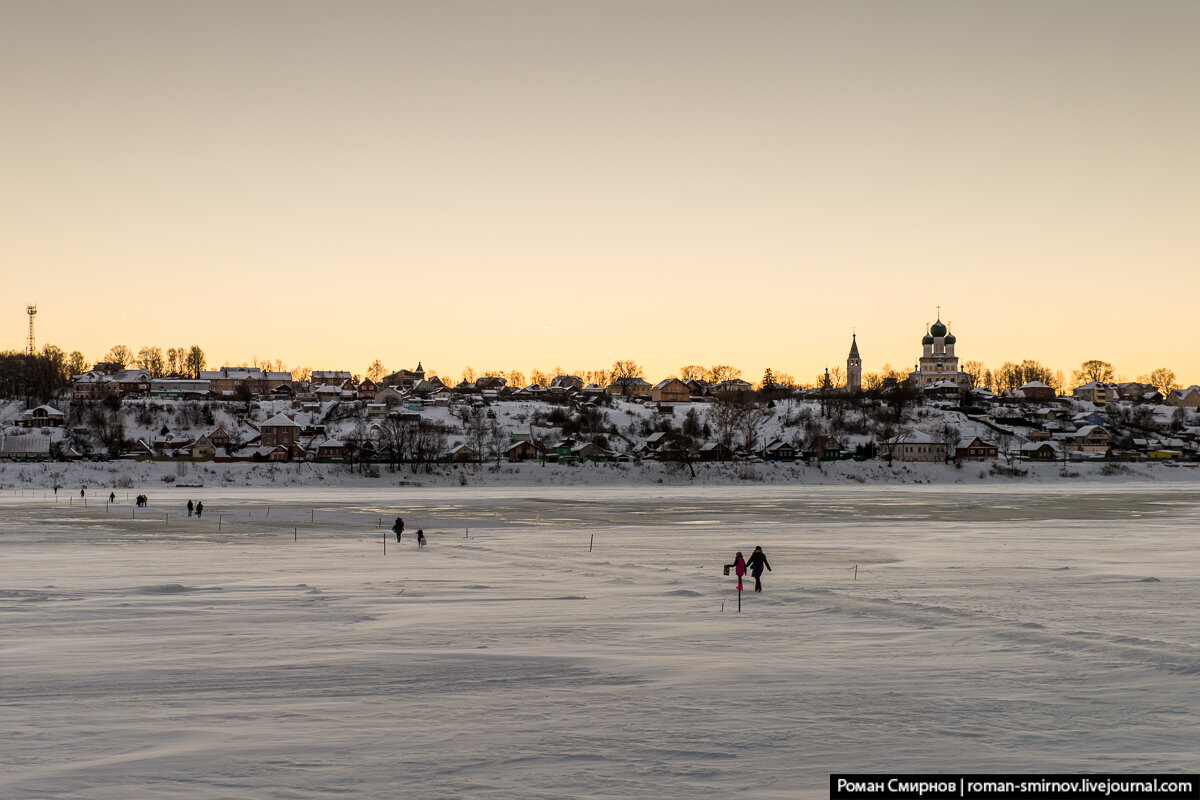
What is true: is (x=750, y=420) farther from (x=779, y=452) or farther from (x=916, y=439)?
(x=916, y=439)

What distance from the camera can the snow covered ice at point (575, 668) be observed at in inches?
451

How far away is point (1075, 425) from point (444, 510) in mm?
140979

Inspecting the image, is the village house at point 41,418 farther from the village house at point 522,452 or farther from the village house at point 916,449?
the village house at point 916,449

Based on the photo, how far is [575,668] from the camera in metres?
16.5

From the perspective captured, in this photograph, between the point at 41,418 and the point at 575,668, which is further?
the point at 41,418

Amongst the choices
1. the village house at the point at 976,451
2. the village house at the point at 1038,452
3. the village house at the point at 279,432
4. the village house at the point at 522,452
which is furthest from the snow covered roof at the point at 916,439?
the village house at the point at 279,432

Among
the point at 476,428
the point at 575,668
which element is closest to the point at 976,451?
the point at 476,428

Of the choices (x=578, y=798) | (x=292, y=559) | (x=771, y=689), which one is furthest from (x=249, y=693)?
(x=292, y=559)

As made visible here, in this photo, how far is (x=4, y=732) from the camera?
12.5 meters

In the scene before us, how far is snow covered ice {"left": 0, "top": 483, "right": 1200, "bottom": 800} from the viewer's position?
11461mm

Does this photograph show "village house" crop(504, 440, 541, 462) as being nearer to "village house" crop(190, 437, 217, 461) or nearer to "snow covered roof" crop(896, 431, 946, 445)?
"village house" crop(190, 437, 217, 461)

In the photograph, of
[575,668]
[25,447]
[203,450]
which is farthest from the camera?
[203,450]

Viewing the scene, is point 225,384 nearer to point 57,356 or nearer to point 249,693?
point 57,356

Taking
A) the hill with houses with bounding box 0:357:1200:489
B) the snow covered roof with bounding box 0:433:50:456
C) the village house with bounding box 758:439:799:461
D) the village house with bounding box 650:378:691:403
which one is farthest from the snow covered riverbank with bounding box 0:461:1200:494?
the village house with bounding box 650:378:691:403
